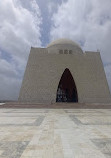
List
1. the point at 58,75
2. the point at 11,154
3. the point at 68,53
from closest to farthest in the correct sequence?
the point at 11,154 < the point at 58,75 < the point at 68,53

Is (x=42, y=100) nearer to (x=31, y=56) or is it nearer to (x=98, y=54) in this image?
(x=31, y=56)

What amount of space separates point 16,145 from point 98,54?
2607 cm

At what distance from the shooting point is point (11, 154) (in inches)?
139

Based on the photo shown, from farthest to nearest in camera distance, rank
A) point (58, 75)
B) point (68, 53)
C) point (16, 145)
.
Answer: point (68, 53) → point (58, 75) → point (16, 145)

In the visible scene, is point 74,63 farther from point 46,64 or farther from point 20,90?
point 20,90

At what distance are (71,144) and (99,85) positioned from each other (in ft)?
71.7

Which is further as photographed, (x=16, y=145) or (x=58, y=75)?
(x=58, y=75)

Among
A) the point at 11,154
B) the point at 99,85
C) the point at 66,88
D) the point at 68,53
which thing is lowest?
the point at 11,154

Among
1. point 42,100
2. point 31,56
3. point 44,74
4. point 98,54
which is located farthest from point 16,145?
point 98,54

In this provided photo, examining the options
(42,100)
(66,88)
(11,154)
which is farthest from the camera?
(66,88)

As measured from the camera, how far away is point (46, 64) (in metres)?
25.8

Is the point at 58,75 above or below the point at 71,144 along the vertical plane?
above

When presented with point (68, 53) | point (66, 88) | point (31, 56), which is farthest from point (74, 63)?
point (66, 88)

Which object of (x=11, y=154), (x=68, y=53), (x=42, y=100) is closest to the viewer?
(x=11, y=154)
